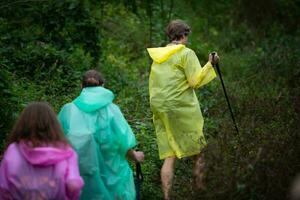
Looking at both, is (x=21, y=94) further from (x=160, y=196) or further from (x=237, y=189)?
(x=237, y=189)

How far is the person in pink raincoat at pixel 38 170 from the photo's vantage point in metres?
5.37

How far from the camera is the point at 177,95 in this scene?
7.49 meters

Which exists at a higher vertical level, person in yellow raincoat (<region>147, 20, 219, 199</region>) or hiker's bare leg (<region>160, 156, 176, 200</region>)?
person in yellow raincoat (<region>147, 20, 219, 199</region>)

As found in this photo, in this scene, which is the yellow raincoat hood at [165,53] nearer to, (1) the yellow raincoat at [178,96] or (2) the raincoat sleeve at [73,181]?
(1) the yellow raincoat at [178,96]

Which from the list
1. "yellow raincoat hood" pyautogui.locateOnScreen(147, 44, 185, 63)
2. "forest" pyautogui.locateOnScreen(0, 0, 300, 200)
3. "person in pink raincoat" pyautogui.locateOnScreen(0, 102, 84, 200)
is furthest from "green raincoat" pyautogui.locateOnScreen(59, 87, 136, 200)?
"yellow raincoat hood" pyautogui.locateOnScreen(147, 44, 185, 63)

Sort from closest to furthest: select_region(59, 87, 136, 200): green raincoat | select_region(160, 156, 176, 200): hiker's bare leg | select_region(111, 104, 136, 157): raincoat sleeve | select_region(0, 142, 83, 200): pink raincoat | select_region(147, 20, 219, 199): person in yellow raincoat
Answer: select_region(0, 142, 83, 200): pink raincoat
select_region(59, 87, 136, 200): green raincoat
select_region(111, 104, 136, 157): raincoat sleeve
select_region(160, 156, 176, 200): hiker's bare leg
select_region(147, 20, 219, 199): person in yellow raincoat

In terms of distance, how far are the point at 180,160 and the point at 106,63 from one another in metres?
4.88

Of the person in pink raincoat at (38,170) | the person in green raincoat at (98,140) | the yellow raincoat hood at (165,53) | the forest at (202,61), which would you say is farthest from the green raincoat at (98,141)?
the yellow raincoat hood at (165,53)

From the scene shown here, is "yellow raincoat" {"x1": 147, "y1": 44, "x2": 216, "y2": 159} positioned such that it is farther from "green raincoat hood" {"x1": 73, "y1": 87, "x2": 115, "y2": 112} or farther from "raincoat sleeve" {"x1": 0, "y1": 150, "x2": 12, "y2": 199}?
"raincoat sleeve" {"x1": 0, "y1": 150, "x2": 12, "y2": 199}

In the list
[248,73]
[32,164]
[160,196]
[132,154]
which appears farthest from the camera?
[248,73]

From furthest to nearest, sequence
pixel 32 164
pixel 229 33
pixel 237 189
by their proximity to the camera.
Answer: pixel 229 33
pixel 237 189
pixel 32 164

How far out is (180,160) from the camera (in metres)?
8.40

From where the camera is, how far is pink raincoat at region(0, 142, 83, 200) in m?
5.36

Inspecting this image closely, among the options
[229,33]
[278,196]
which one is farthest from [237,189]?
[229,33]
